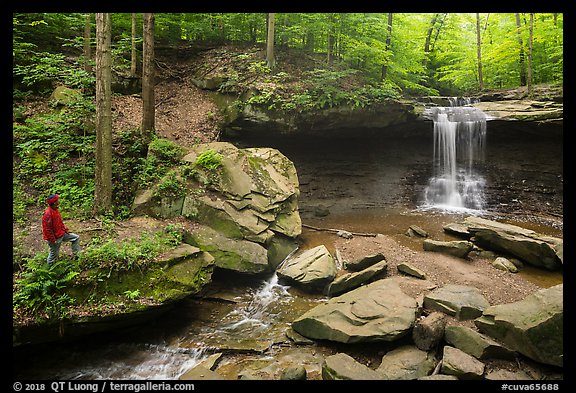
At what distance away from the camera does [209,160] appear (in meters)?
9.89

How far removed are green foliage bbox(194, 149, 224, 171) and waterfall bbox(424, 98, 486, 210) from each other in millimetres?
10788

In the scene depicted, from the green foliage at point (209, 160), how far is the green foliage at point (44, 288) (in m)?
4.72

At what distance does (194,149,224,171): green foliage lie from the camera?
979cm

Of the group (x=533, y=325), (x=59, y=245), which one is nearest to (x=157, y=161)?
(x=59, y=245)

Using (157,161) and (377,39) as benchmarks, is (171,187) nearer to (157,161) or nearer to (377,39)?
(157,161)

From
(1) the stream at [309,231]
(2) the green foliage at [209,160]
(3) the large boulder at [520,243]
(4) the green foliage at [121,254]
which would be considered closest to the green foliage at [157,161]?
(2) the green foliage at [209,160]

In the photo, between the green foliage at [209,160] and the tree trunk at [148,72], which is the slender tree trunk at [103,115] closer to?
the tree trunk at [148,72]

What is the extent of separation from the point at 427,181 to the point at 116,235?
14.9 meters

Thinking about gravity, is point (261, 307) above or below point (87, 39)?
below

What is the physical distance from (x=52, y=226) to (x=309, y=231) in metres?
8.04

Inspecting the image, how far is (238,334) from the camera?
6543 millimetres

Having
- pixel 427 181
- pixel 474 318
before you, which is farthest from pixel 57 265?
pixel 427 181

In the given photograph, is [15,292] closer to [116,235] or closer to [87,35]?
[116,235]


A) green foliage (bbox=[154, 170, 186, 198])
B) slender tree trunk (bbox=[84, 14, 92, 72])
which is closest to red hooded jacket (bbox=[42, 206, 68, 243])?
green foliage (bbox=[154, 170, 186, 198])
